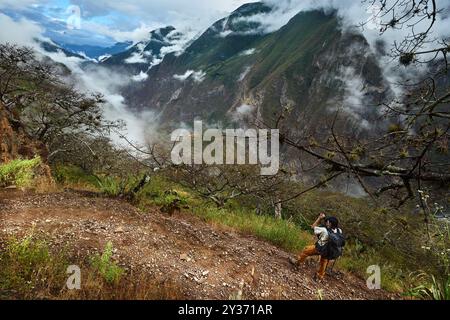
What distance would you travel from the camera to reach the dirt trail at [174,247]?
6344 mm

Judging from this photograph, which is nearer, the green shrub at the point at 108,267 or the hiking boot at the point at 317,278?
the green shrub at the point at 108,267

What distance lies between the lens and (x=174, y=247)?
7285mm

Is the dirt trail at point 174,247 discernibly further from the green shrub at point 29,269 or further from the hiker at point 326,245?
the green shrub at point 29,269

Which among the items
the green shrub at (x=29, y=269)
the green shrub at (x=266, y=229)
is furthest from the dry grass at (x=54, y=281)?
the green shrub at (x=266, y=229)

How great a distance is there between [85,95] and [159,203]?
1223 centimetres

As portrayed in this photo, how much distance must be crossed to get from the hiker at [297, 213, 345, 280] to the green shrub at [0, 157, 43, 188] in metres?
7.00

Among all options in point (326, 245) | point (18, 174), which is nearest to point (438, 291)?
point (326, 245)

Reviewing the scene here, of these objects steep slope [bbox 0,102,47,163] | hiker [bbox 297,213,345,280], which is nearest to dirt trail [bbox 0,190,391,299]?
hiker [bbox 297,213,345,280]

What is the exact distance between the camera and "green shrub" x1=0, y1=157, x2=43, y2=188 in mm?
9727

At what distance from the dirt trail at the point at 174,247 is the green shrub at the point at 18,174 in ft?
2.40

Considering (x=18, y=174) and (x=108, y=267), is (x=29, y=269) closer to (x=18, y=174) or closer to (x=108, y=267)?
(x=108, y=267)

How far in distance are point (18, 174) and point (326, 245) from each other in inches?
308
